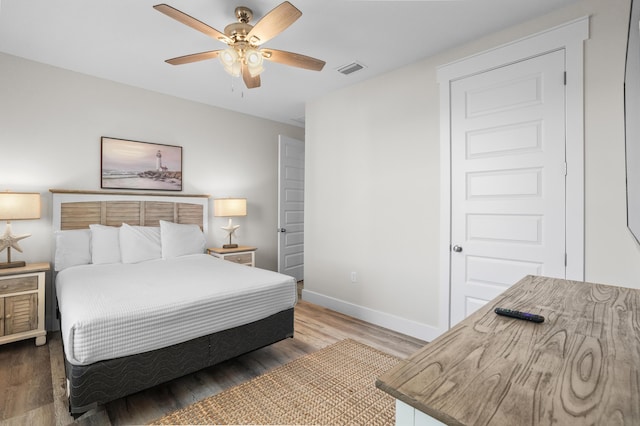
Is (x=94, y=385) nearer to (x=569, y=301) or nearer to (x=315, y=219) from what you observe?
(x=569, y=301)

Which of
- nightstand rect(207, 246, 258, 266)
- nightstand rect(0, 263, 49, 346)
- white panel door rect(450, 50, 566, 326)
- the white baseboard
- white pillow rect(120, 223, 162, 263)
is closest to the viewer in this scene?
white panel door rect(450, 50, 566, 326)

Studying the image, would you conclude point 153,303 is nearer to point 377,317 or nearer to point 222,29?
point 222,29

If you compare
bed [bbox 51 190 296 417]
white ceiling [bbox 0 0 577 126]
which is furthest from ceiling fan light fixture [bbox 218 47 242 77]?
bed [bbox 51 190 296 417]

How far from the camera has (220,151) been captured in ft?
14.5

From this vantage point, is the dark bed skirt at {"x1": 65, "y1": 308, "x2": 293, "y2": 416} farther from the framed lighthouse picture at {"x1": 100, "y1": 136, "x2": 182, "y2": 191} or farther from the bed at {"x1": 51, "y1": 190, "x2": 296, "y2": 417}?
the framed lighthouse picture at {"x1": 100, "y1": 136, "x2": 182, "y2": 191}

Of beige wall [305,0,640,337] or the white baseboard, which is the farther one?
the white baseboard

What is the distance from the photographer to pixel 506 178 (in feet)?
8.06

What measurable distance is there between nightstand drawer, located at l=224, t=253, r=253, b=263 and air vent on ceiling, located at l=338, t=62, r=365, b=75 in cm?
253

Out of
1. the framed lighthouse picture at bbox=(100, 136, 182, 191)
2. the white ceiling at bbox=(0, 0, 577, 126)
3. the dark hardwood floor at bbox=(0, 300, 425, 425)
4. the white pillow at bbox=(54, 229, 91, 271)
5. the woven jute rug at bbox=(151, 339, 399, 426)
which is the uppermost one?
the white ceiling at bbox=(0, 0, 577, 126)

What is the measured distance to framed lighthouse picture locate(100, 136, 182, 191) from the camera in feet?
11.5

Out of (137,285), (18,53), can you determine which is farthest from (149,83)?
(137,285)

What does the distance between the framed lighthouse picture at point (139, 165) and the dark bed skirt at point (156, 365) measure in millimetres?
2276

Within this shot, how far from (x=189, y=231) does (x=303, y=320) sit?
5.63ft

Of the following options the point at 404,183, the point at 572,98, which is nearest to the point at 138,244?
the point at 404,183
